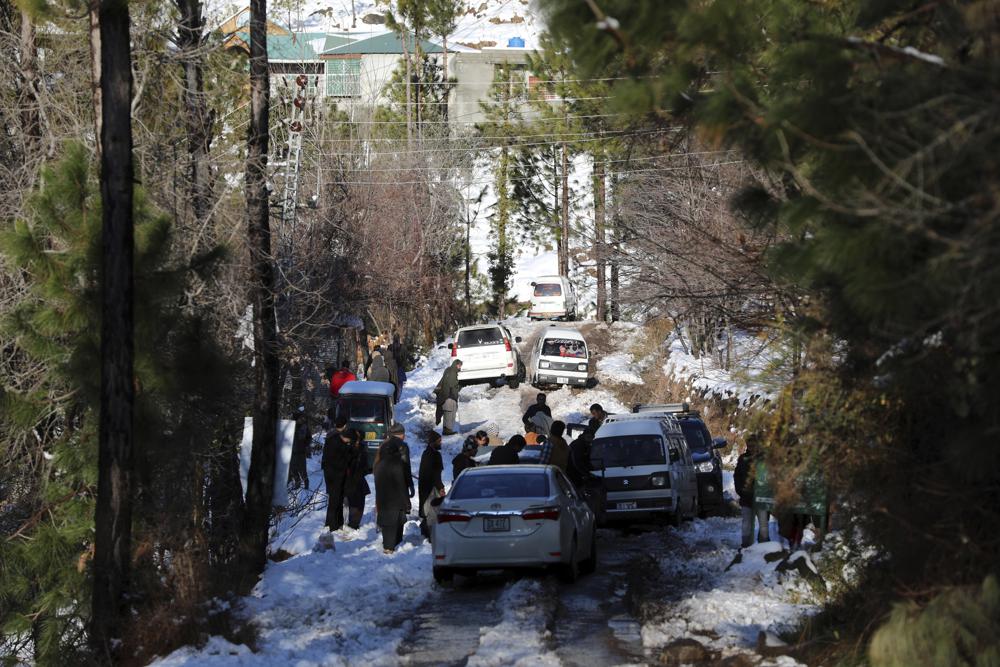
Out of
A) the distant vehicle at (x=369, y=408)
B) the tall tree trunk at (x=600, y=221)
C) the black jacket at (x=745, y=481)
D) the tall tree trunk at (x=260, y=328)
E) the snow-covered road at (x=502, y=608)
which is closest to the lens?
the snow-covered road at (x=502, y=608)

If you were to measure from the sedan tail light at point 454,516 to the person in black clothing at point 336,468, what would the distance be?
4.29 metres

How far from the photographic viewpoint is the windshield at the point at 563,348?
129ft

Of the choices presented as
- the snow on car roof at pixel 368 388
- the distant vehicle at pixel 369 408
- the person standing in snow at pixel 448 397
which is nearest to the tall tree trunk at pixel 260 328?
the distant vehicle at pixel 369 408

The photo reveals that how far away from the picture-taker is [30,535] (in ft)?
45.4

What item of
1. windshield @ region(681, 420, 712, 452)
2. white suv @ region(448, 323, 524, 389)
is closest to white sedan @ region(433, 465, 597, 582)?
windshield @ region(681, 420, 712, 452)

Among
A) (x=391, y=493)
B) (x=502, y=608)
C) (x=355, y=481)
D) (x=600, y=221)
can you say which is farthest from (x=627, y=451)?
(x=600, y=221)

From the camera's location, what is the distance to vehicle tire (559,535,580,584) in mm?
14711

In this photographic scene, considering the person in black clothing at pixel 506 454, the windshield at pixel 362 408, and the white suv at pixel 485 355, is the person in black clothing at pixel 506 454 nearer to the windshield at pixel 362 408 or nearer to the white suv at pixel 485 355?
the windshield at pixel 362 408

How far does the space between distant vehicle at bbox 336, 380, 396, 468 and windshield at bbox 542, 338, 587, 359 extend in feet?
37.7

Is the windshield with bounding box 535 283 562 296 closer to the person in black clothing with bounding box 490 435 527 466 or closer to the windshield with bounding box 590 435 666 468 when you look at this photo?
the windshield with bounding box 590 435 666 468

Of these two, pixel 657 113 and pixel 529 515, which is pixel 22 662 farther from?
pixel 657 113

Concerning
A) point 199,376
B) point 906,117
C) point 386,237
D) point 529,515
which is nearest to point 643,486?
point 529,515

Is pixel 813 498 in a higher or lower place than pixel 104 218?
lower

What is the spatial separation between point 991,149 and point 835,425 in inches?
181
